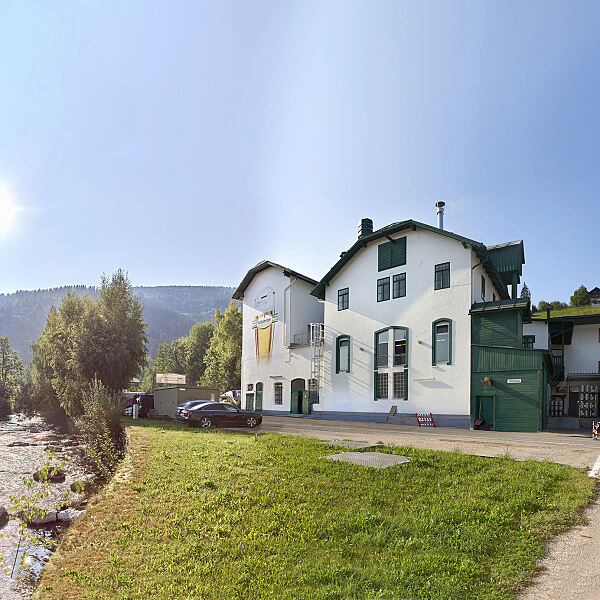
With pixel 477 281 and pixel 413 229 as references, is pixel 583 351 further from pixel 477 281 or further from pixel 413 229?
pixel 413 229

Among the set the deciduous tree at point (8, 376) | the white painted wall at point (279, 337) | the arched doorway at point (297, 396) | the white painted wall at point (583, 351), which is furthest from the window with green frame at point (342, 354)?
the deciduous tree at point (8, 376)

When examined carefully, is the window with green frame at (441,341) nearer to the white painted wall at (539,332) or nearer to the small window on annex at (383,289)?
the small window on annex at (383,289)

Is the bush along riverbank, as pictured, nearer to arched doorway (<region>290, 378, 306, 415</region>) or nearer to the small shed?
the small shed

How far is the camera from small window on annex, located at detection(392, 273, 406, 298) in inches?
1270

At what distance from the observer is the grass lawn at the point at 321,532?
5496mm

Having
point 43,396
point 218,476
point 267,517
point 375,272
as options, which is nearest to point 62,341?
point 43,396

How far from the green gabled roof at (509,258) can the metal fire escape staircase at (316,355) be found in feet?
44.5

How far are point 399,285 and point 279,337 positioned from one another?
14.2 m

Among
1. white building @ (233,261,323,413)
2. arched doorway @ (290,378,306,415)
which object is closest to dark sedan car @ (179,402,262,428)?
white building @ (233,261,323,413)

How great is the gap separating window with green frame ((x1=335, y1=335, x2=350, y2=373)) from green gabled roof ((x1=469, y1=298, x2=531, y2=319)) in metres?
10.1

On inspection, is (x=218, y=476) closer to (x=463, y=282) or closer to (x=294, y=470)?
(x=294, y=470)

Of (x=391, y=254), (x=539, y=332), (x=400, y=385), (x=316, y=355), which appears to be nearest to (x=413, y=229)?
(x=391, y=254)

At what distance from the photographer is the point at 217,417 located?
2477 cm

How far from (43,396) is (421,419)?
36.0 metres
